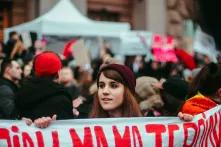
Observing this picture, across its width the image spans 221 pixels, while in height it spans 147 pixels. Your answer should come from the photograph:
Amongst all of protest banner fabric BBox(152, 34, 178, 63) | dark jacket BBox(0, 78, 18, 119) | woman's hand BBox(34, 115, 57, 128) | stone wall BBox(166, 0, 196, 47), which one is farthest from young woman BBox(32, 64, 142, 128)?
stone wall BBox(166, 0, 196, 47)

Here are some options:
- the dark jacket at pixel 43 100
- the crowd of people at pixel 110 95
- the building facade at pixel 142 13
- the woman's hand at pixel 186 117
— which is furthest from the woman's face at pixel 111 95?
the building facade at pixel 142 13

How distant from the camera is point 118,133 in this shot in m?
3.83

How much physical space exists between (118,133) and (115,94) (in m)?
0.25

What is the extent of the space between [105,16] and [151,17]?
1301 mm

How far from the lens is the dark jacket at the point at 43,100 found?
4.32 m

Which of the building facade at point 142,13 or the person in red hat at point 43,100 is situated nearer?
the person in red hat at point 43,100

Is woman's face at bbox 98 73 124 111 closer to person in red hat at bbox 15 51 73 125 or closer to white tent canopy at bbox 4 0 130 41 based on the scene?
person in red hat at bbox 15 51 73 125

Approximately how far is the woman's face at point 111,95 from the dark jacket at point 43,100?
49cm

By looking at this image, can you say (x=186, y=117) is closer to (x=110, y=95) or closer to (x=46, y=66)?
(x=110, y=95)

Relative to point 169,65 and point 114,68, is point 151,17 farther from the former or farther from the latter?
point 114,68

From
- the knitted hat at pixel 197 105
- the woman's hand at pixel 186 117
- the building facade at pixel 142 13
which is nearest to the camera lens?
the woman's hand at pixel 186 117

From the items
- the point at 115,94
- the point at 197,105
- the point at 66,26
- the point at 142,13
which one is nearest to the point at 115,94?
the point at 115,94

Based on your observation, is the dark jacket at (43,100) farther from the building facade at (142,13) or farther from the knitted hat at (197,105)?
the building facade at (142,13)

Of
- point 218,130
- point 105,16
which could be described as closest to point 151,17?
point 105,16
